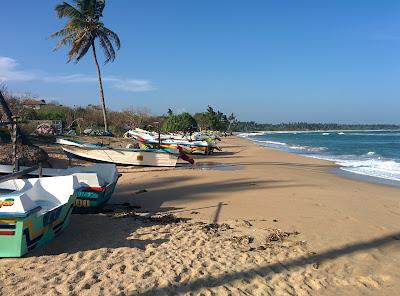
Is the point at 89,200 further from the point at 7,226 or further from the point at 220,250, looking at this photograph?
the point at 220,250

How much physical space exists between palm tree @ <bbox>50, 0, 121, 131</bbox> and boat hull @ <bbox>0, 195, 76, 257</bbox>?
1069 inches

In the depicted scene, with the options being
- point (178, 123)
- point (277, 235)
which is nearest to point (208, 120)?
point (178, 123)

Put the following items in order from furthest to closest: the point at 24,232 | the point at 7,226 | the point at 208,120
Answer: the point at 208,120 < the point at 24,232 < the point at 7,226

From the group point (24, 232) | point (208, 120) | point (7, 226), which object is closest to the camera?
point (7, 226)

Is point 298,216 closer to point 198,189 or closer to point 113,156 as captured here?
point 198,189

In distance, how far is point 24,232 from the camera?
19.4 ft

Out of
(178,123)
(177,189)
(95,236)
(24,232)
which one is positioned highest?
(24,232)

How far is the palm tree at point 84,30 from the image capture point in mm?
31516

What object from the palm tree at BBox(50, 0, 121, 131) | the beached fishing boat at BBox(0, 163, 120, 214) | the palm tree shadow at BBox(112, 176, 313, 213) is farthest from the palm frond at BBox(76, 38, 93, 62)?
the beached fishing boat at BBox(0, 163, 120, 214)

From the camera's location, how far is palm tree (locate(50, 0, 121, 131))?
31516 mm

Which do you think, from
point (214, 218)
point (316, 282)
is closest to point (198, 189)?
point (214, 218)

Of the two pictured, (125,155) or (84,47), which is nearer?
(125,155)

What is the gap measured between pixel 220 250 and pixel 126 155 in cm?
1477

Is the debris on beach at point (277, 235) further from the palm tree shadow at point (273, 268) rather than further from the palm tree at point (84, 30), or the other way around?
the palm tree at point (84, 30)
